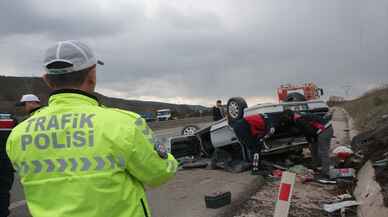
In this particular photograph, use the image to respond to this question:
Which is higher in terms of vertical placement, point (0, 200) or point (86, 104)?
point (86, 104)

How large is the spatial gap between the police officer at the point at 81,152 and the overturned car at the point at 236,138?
7347 mm

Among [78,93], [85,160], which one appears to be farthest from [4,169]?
[85,160]

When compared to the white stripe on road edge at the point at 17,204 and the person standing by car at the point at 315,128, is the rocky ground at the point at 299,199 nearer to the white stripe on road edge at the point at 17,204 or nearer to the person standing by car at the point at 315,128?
the person standing by car at the point at 315,128

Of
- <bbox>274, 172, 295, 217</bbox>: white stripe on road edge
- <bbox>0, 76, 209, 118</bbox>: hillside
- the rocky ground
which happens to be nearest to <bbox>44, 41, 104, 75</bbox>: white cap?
<bbox>274, 172, 295, 217</bbox>: white stripe on road edge

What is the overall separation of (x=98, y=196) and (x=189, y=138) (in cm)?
960

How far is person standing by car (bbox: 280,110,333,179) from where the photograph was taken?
29.8 feet

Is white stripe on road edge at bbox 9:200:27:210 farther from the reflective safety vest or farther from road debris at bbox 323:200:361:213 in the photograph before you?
the reflective safety vest

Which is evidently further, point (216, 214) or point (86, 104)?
point (216, 214)

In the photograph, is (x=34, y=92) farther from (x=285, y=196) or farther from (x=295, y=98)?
(x=285, y=196)

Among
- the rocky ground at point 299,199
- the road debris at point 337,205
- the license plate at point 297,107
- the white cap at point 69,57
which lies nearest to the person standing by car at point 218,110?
the license plate at point 297,107

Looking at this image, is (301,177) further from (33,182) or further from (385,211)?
(33,182)

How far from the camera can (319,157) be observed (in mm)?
9477

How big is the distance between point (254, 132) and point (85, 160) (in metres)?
7.56

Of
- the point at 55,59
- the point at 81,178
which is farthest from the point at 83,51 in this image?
the point at 81,178
